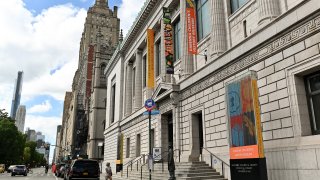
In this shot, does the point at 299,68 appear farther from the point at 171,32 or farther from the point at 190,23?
the point at 171,32

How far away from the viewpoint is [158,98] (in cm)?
2698

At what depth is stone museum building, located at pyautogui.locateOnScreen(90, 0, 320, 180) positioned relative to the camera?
1274cm

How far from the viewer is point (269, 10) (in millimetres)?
15180

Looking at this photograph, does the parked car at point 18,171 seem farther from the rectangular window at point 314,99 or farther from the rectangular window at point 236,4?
the rectangular window at point 314,99

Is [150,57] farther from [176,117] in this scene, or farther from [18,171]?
[18,171]

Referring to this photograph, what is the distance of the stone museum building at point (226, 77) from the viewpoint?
1274 cm

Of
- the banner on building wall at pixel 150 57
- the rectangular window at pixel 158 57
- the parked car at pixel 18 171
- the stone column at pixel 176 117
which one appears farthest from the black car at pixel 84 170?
the parked car at pixel 18 171

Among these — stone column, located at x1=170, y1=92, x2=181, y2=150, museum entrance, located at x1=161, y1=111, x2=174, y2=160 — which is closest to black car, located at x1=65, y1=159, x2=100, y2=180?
stone column, located at x1=170, y1=92, x2=181, y2=150

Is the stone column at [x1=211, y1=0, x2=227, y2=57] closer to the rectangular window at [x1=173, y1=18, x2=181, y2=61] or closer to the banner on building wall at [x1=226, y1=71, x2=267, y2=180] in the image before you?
the banner on building wall at [x1=226, y1=71, x2=267, y2=180]

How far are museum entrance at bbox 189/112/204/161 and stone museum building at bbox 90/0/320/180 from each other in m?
0.07

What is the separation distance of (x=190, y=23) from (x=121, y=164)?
2011 cm

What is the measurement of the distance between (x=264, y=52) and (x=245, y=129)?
14.5 ft

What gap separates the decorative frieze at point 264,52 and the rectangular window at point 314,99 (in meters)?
1.71

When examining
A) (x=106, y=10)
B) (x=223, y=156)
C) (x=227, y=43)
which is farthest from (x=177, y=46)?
(x=106, y=10)
